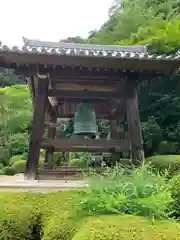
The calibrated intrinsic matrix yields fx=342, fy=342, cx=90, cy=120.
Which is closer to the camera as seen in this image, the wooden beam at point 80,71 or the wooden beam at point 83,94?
the wooden beam at point 80,71

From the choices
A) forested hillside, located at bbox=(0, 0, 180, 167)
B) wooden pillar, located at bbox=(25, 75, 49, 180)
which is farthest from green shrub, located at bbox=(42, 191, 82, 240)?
forested hillside, located at bbox=(0, 0, 180, 167)

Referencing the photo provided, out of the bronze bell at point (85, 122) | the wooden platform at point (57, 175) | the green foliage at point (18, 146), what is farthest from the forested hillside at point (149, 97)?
the bronze bell at point (85, 122)

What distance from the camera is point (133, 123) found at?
18.2ft

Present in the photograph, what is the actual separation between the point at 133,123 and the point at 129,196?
2.72 m

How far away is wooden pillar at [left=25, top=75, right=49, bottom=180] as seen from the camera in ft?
17.0

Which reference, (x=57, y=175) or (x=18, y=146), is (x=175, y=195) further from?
(x=18, y=146)

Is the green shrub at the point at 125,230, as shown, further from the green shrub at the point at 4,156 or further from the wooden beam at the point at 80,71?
the green shrub at the point at 4,156

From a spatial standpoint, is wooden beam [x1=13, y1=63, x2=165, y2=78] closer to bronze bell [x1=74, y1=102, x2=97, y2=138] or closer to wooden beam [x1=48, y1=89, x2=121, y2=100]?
wooden beam [x1=48, y1=89, x2=121, y2=100]

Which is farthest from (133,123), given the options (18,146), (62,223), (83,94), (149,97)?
(18,146)

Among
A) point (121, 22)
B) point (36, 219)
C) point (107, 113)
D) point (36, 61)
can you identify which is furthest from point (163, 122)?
point (121, 22)

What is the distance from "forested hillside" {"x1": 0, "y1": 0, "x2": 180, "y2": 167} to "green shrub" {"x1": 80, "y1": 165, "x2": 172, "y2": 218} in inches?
251

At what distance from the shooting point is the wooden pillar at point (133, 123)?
17.5ft

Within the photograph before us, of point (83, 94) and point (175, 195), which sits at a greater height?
point (83, 94)

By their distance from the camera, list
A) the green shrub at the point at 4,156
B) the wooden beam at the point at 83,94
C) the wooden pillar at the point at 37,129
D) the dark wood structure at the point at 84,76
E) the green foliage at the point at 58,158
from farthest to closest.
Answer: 1. the green shrub at the point at 4,156
2. the green foliage at the point at 58,158
3. the wooden beam at the point at 83,94
4. the wooden pillar at the point at 37,129
5. the dark wood structure at the point at 84,76
